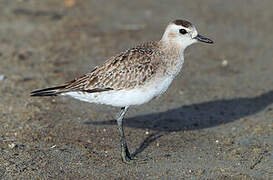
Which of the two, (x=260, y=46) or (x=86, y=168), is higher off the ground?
(x=86, y=168)

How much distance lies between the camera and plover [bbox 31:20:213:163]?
7051 millimetres

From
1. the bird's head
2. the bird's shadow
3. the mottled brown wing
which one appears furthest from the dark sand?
the bird's head

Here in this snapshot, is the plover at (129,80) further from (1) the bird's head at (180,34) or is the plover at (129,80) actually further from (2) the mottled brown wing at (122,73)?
(1) the bird's head at (180,34)

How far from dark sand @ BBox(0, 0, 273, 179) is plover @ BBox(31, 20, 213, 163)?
0.80 m

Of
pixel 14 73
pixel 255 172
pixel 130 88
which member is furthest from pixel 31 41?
pixel 255 172

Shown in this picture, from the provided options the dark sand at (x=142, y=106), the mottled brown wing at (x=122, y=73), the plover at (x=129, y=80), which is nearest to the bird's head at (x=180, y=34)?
the plover at (x=129, y=80)

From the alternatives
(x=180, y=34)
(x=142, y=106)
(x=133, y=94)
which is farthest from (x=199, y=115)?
(x=133, y=94)

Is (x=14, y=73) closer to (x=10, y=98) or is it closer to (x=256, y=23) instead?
(x=10, y=98)

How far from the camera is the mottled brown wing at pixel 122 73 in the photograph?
7.08 meters

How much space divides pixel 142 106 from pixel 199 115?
107 centimetres

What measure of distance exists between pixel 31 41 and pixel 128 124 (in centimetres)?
439

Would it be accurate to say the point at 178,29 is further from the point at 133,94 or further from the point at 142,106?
the point at 142,106

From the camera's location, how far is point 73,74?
34.2 feet

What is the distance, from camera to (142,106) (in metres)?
9.40
